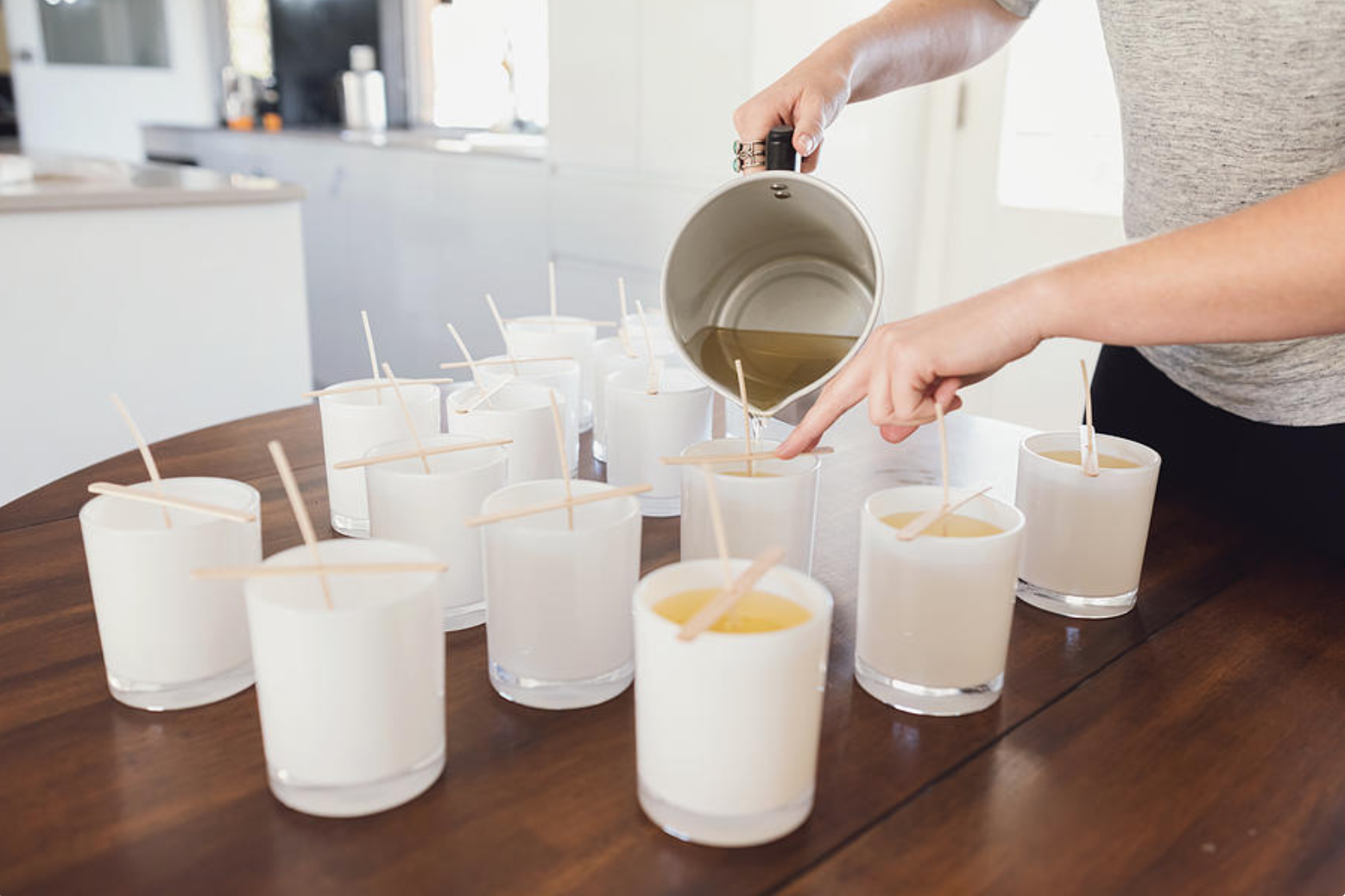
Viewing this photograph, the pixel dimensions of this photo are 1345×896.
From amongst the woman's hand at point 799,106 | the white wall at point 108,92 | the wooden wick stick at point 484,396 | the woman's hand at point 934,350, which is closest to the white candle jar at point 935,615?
the woman's hand at point 934,350

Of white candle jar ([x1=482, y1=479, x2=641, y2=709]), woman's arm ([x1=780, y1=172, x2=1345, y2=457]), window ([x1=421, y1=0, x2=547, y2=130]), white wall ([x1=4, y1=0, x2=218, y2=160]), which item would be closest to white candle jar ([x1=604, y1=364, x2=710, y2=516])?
woman's arm ([x1=780, y1=172, x2=1345, y2=457])

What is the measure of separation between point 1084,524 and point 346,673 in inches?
23.6

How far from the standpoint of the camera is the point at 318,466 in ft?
4.11

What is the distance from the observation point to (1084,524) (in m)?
0.93

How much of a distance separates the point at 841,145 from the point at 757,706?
2384 mm

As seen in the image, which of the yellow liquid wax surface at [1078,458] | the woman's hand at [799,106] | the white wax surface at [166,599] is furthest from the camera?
the woman's hand at [799,106]

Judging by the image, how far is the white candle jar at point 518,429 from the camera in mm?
1082

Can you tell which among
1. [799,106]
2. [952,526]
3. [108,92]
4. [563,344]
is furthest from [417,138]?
[952,526]

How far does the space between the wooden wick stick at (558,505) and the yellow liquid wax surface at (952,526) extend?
191mm

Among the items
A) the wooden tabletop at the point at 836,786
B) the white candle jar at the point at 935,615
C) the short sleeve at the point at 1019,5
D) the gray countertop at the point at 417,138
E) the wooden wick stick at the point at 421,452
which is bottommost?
the wooden tabletop at the point at 836,786

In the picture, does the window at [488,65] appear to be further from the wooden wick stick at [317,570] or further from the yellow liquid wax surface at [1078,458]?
the wooden wick stick at [317,570]

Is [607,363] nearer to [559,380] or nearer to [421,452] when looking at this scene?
[559,380]

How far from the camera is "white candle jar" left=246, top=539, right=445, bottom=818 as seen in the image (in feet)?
2.09

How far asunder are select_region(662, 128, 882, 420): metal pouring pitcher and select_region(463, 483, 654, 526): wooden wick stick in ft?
0.85
